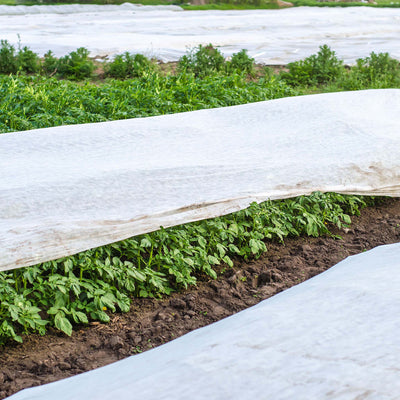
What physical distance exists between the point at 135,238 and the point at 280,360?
4.97ft

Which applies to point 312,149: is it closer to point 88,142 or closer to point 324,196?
point 324,196

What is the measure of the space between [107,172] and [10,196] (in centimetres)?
52

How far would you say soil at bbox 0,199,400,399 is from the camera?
7.64 feet

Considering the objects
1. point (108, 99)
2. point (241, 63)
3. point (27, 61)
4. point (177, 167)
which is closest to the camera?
point (177, 167)

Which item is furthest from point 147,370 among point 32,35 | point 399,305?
point 32,35

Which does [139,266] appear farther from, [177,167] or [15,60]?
[15,60]

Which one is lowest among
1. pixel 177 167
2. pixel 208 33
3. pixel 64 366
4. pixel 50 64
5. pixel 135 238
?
pixel 64 366

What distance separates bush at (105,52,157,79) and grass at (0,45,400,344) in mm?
998

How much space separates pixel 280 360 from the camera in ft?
5.15

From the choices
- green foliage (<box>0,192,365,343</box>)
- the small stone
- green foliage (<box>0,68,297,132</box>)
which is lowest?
the small stone

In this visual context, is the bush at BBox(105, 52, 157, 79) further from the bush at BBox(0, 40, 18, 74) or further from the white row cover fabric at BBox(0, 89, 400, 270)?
the white row cover fabric at BBox(0, 89, 400, 270)

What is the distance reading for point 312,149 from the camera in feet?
11.8

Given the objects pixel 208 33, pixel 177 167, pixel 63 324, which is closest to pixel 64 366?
pixel 63 324

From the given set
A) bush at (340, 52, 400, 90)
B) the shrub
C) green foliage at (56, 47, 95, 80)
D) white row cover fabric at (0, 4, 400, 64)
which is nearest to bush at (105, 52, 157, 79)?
green foliage at (56, 47, 95, 80)
